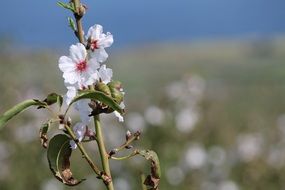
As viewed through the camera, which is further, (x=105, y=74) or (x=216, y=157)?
(x=216, y=157)

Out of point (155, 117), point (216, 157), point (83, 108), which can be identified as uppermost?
point (83, 108)

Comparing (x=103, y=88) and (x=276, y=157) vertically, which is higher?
(x=103, y=88)

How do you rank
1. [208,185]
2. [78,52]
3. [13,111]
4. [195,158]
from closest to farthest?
1. [13,111]
2. [78,52]
3. [208,185]
4. [195,158]

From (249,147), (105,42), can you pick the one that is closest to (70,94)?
(105,42)

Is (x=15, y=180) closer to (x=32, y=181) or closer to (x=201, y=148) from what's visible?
(x=32, y=181)

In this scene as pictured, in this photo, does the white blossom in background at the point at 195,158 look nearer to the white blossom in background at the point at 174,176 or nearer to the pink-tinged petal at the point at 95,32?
the white blossom in background at the point at 174,176

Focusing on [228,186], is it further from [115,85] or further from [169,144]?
[115,85]

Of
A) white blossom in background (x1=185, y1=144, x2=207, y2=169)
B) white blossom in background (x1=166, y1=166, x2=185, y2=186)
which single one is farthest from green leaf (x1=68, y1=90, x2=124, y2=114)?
white blossom in background (x1=185, y1=144, x2=207, y2=169)

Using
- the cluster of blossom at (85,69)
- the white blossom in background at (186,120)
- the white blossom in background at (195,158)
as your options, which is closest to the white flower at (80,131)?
the cluster of blossom at (85,69)
